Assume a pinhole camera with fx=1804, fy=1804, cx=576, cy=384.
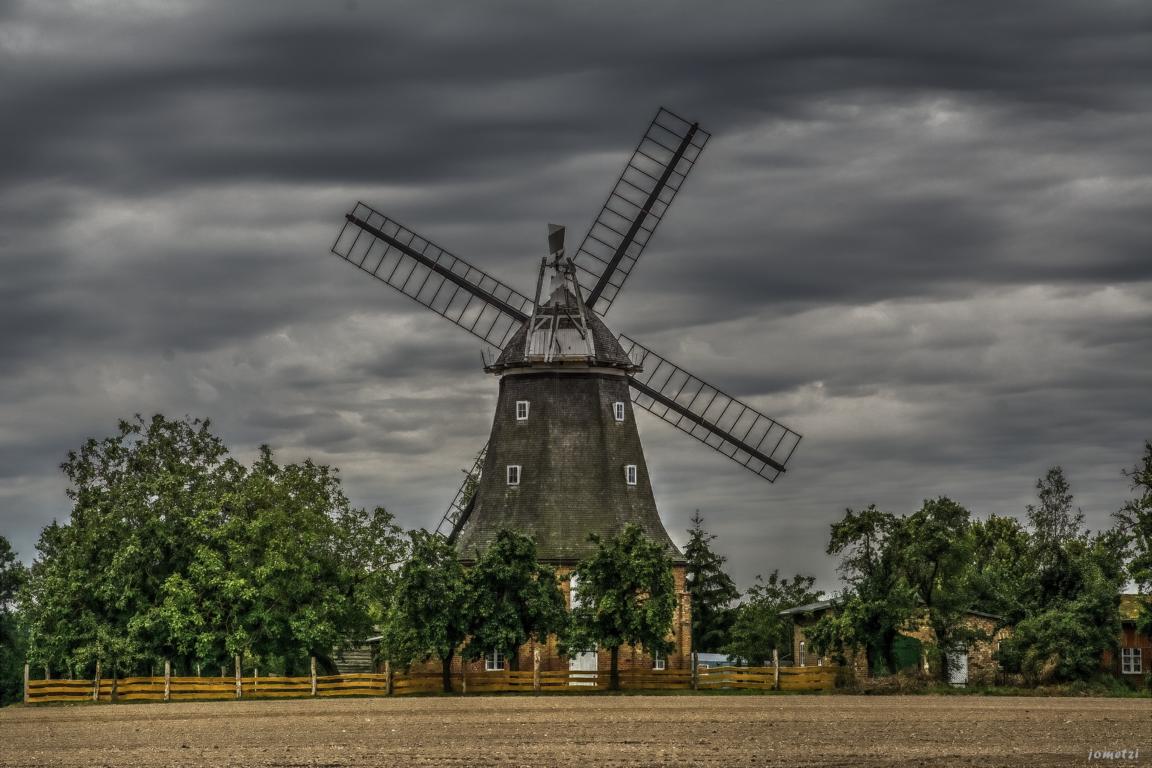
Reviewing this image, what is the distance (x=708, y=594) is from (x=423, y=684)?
2668 centimetres

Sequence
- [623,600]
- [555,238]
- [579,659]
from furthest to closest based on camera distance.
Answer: [555,238], [579,659], [623,600]

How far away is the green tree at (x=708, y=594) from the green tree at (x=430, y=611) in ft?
85.5

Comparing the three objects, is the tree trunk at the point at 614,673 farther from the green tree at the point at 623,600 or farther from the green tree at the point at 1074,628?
the green tree at the point at 1074,628

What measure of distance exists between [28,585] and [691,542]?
1267 inches

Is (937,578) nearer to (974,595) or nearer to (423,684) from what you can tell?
(974,595)

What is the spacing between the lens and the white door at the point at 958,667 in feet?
222

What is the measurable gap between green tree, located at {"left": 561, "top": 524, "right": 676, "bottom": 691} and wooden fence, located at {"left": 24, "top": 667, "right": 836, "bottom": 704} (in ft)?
4.37

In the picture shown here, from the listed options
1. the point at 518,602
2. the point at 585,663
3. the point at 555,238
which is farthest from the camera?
the point at 555,238

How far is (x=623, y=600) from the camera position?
217ft

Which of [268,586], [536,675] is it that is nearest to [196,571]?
[268,586]

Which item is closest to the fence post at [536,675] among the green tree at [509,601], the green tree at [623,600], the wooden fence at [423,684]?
the wooden fence at [423,684]

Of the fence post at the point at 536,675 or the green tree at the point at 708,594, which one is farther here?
the green tree at the point at 708,594

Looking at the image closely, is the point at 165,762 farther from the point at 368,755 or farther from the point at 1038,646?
the point at 1038,646

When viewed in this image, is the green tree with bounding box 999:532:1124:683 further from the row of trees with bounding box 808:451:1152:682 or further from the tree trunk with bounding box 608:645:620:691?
the tree trunk with bounding box 608:645:620:691
